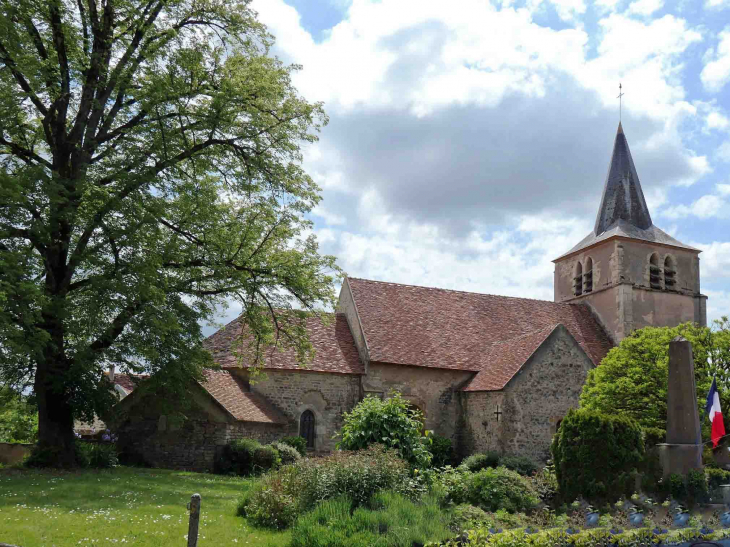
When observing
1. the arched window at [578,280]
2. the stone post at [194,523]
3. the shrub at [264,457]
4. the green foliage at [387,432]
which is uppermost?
the arched window at [578,280]

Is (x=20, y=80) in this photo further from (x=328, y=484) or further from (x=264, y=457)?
(x=328, y=484)

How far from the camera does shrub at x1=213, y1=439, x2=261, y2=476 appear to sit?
2174cm

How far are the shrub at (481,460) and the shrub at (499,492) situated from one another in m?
8.35

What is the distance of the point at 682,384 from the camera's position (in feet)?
53.9

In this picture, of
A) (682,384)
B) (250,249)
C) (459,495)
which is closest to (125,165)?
(250,249)

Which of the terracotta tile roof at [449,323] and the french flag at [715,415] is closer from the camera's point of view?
the french flag at [715,415]

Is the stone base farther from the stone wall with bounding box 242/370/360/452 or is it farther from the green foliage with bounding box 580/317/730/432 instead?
the stone wall with bounding box 242/370/360/452

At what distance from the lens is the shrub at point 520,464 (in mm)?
21156

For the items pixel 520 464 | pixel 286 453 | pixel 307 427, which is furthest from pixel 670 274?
pixel 286 453

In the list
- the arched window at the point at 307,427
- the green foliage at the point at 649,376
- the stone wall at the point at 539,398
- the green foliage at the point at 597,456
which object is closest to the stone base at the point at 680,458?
the green foliage at the point at 597,456

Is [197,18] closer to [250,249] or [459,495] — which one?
[250,249]

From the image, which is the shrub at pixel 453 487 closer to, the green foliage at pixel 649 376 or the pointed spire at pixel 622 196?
the green foliage at pixel 649 376

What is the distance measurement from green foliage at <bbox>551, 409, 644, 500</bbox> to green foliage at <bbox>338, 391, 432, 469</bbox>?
11.3 feet

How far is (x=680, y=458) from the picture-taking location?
15.7 metres
